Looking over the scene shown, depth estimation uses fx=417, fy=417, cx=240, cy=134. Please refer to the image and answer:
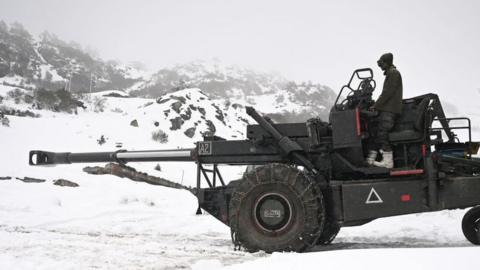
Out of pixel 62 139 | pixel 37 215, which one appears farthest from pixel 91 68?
pixel 37 215

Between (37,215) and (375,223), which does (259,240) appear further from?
(37,215)

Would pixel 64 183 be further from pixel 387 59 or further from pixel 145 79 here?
pixel 145 79

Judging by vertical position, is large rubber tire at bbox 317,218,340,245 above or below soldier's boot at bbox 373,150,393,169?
below

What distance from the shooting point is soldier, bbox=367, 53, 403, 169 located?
5625 mm

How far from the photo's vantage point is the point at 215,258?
517 cm

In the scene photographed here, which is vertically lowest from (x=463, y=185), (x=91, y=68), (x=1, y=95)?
(x=463, y=185)

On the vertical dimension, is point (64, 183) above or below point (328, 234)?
above

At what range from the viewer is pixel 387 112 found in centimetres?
565

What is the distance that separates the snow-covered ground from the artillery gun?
18.5 inches

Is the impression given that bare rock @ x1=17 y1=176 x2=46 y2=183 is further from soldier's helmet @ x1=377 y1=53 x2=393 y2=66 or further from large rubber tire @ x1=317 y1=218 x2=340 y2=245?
soldier's helmet @ x1=377 y1=53 x2=393 y2=66

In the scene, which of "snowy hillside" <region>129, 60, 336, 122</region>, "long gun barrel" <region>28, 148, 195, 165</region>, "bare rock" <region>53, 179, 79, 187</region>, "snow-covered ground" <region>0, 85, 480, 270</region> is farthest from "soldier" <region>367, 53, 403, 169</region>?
"snowy hillside" <region>129, 60, 336, 122</region>

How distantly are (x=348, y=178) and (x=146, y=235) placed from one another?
3.65 m

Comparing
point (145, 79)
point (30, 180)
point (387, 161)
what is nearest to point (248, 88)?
point (145, 79)

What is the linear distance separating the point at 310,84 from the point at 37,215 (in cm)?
7933
